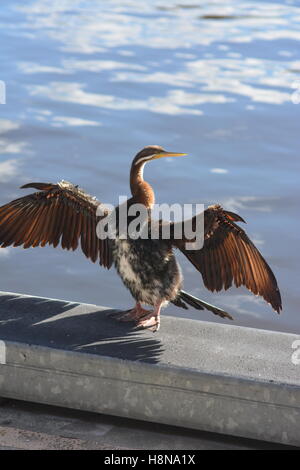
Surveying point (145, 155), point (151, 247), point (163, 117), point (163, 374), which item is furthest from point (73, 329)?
point (163, 117)

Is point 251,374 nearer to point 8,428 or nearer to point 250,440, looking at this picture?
point 250,440

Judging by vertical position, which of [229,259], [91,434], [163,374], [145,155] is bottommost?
[91,434]

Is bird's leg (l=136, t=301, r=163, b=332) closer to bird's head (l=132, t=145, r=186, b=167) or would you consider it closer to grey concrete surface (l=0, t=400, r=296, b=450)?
grey concrete surface (l=0, t=400, r=296, b=450)

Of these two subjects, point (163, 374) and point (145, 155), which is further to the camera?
point (145, 155)

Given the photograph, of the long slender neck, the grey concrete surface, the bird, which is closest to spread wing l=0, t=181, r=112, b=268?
the bird

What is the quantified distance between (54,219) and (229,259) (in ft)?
3.04

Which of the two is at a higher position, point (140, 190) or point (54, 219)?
point (140, 190)

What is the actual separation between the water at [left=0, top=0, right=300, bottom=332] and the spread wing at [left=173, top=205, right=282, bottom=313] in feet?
6.47

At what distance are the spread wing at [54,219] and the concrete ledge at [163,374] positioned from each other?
556 millimetres

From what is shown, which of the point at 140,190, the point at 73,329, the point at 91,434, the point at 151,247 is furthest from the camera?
the point at 140,190

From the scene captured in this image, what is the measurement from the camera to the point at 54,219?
5.16m

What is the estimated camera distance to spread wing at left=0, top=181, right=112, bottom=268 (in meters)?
5.08

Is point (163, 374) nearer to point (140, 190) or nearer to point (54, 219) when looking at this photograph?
point (140, 190)
